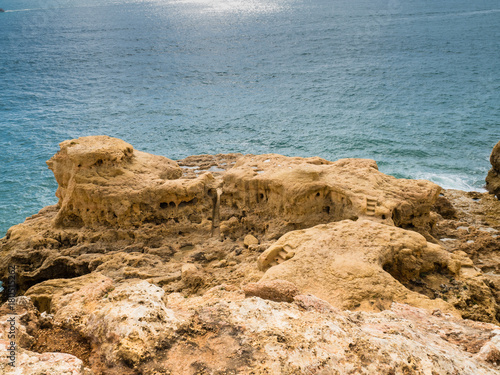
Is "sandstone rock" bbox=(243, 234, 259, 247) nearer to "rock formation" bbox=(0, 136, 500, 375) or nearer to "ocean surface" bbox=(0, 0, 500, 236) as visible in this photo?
"rock formation" bbox=(0, 136, 500, 375)

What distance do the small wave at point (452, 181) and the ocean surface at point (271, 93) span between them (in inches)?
4.4

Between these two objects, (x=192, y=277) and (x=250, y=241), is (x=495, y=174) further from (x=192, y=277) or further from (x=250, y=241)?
(x=192, y=277)

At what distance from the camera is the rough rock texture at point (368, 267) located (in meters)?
6.89

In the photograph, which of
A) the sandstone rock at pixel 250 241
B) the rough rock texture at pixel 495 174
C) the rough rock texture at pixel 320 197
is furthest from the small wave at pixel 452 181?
the sandstone rock at pixel 250 241

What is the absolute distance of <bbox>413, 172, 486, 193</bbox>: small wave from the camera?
60.4ft

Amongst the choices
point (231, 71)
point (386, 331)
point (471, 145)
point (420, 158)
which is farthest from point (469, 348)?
point (231, 71)

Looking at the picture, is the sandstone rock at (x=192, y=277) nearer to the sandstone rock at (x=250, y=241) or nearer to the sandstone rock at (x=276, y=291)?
the sandstone rock at (x=250, y=241)

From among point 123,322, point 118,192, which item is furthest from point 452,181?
point 123,322

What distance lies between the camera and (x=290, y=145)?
24734mm

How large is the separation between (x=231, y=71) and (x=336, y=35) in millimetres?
18531

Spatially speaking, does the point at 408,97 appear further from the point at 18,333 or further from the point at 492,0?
the point at 492,0

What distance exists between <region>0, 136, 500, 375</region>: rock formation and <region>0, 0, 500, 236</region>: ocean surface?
326 inches

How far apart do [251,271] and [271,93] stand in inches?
1022

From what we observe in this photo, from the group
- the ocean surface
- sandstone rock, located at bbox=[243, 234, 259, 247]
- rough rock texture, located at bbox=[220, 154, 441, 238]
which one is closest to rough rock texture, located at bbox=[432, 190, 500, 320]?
rough rock texture, located at bbox=[220, 154, 441, 238]
